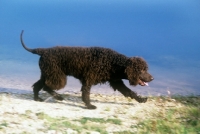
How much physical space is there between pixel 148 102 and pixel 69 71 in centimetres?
167

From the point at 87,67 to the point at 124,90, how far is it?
0.94 m

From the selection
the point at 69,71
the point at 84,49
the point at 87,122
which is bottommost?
the point at 87,122

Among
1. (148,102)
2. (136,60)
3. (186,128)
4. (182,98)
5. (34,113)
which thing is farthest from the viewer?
(182,98)

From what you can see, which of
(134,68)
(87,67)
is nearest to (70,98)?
(87,67)

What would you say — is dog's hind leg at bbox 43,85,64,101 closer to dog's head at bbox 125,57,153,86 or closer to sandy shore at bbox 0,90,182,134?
sandy shore at bbox 0,90,182,134

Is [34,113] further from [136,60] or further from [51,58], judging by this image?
[136,60]

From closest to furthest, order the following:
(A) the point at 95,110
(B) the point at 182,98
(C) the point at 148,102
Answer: (A) the point at 95,110, (C) the point at 148,102, (B) the point at 182,98

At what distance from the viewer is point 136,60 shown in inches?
229

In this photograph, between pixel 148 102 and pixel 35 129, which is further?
pixel 148 102

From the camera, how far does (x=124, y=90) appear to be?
6207 millimetres

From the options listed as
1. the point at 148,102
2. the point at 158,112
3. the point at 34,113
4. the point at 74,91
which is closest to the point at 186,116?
the point at 158,112

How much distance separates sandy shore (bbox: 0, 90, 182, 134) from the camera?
399 centimetres

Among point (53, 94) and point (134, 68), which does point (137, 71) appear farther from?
point (53, 94)

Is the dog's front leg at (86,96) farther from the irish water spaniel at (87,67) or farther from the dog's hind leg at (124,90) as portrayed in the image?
the dog's hind leg at (124,90)
